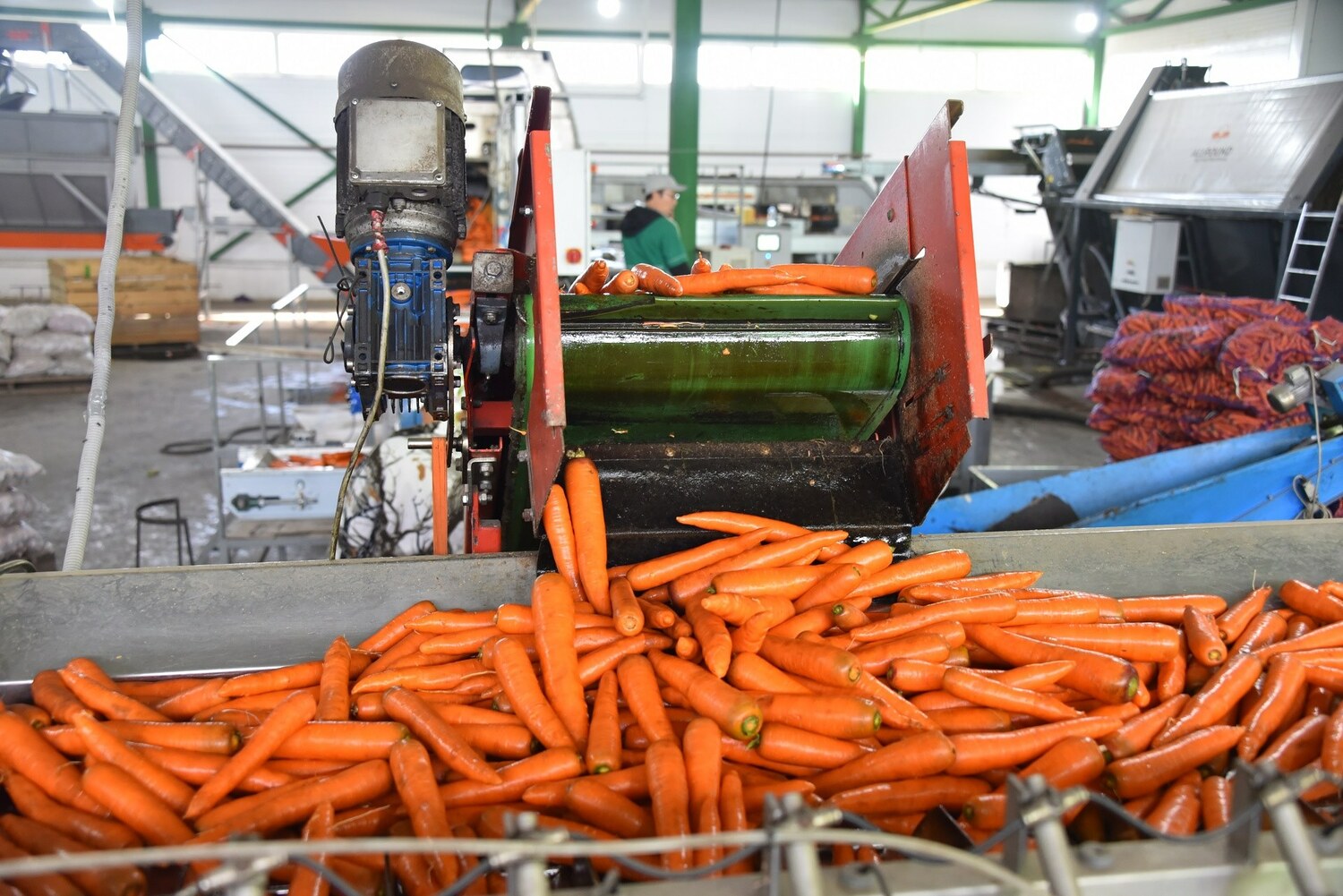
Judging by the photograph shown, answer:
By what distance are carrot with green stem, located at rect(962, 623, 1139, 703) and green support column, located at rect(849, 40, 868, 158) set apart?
714 inches

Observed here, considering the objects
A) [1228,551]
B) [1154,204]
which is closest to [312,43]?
[1154,204]

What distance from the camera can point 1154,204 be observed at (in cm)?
865

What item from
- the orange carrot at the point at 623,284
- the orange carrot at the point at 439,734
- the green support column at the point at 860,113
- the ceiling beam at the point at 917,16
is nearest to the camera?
the orange carrot at the point at 439,734

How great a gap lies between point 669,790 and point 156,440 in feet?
27.4

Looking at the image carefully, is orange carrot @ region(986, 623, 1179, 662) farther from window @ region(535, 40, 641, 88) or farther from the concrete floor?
window @ region(535, 40, 641, 88)

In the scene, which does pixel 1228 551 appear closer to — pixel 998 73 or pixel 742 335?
pixel 742 335

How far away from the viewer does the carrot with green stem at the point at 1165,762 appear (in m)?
1.78

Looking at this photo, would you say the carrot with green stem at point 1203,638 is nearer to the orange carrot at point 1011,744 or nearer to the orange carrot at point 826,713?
the orange carrot at point 1011,744

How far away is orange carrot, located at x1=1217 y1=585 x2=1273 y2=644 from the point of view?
2.29 metres

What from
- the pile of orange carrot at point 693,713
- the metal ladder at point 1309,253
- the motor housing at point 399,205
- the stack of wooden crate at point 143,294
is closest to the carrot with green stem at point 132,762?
the pile of orange carrot at point 693,713

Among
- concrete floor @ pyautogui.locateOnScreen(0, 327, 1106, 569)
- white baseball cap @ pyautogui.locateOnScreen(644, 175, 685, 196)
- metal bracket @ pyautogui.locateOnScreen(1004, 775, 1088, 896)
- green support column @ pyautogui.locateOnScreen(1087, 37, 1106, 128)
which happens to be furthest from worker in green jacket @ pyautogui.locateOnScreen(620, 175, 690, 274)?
green support column @ pyautogui.locateOnScreen(1087, 37, 1106, 128)

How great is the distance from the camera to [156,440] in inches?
341

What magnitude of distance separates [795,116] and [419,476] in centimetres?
1687

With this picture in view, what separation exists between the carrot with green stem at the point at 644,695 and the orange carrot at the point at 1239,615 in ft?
4.26
